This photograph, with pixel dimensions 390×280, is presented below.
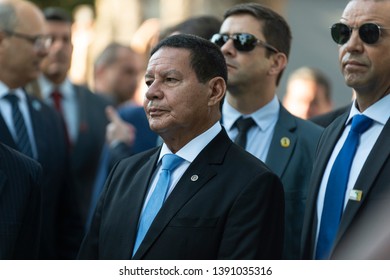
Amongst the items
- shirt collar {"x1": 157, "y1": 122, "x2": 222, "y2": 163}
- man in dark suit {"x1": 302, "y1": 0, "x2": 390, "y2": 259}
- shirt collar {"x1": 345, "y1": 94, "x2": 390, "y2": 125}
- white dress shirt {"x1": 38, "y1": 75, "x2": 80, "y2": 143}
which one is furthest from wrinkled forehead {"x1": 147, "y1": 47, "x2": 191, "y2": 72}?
white dress shirt {"x1": 38, "y1": 75, "x2": 80, "y2": 143}

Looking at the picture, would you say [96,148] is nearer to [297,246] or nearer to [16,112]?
[16,112]

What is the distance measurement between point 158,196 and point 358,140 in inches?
41.6

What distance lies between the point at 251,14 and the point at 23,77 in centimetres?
197

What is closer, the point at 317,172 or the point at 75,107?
the point at 317,172

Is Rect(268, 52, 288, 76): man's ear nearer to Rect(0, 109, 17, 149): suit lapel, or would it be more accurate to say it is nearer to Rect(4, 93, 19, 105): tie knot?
Rect(0, 109, 17, 149): suit lapel

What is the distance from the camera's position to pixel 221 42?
6211mm

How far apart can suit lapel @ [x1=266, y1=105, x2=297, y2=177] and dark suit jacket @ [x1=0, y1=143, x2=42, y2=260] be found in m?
1.38

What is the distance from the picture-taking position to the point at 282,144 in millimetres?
5906

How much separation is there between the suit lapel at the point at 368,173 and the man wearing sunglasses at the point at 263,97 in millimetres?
921

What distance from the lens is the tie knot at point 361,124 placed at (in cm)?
505

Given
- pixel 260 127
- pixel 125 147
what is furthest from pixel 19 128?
pixel 260 127

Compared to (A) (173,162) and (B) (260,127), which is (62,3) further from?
(A) (173,162)
